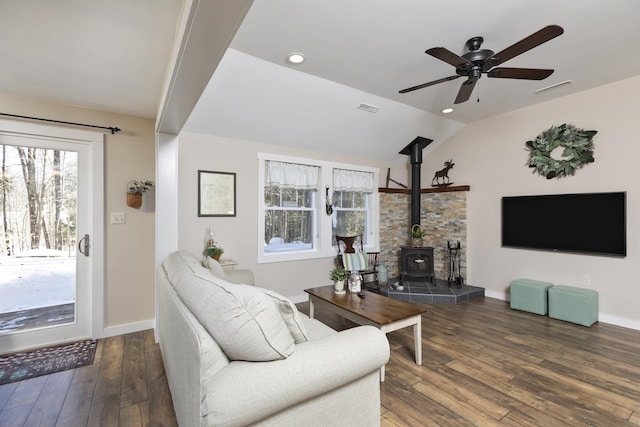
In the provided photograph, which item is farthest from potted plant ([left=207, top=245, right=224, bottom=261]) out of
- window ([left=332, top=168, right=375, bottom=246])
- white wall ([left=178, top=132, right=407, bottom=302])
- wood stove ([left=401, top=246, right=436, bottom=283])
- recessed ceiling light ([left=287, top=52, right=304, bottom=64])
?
wood stove ([left=401, top=246, right=436, bottom=283])

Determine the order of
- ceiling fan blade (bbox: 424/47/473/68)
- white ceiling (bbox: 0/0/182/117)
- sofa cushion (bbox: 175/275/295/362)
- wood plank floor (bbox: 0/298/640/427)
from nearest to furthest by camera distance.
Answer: sofa cushion (bbox: 175/275/295/362), white ceiling (bbox: 0/0/182/117), wood plank floor (bbox: 0/298/640/427), ceiling fan blade (bbox: 424/47/473/68)

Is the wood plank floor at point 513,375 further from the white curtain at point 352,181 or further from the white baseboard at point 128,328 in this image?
the white curtain at point 352,181

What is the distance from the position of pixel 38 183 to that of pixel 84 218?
520 millimetres

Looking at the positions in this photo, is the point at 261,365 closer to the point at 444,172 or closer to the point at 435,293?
the point at 435,293

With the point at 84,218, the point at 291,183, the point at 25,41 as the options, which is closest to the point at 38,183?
the point at 84,218

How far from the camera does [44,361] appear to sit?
8.76 feet

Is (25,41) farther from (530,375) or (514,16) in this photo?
(530,375)

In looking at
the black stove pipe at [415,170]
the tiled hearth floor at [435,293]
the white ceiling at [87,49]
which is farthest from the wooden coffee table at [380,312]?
the black stove pipe at [415,170]

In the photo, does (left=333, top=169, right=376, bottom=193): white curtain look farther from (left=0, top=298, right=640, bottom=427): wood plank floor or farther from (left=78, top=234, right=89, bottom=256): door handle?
(left=78, top=234, right=89, bottom=256): door handle

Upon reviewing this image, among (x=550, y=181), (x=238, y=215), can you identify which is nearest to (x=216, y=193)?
(x=238, y=215)

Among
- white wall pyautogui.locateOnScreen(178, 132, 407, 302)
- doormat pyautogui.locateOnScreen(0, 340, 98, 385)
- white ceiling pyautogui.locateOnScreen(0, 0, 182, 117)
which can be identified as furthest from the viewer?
white wall pyautogui.locateOnScreen(178, 132, 407, 302)

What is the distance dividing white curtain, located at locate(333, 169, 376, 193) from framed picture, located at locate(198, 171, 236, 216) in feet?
5.82

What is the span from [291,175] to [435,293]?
112 inches

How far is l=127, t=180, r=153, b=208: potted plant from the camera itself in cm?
326
